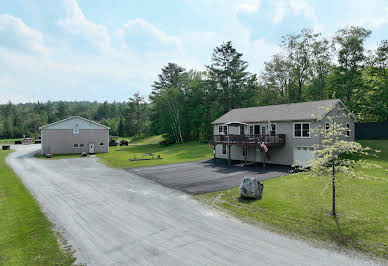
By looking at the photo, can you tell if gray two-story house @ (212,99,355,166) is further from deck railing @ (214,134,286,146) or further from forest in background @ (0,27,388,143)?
forest in background @ (0,27,388,143)

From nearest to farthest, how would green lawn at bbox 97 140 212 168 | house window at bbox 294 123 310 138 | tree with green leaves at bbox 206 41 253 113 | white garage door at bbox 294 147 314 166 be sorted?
1. white garage door at bbox 294 147 314 166
2. house window at bbox 294 123 310 138
3. green lawn at bbox 97 140 212 168
4. tree with green leaves at bbox 206 41 253 113

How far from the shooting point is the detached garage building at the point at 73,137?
36.1m

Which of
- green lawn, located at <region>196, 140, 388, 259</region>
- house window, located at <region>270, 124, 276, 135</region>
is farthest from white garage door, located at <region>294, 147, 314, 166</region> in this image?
green lawn, located at <region>196, 140, 388, 259</region>

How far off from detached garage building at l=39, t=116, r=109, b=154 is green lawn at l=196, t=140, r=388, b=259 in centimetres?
3099

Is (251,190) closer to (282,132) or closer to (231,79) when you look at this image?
(282,132)

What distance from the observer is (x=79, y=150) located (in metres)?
38.4

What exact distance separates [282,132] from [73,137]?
3237cm

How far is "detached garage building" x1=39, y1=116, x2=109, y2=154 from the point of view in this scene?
3615cm

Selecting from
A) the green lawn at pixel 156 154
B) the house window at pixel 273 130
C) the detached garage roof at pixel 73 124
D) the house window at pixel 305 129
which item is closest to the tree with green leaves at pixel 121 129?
the detached garage roof at pixel 73 124

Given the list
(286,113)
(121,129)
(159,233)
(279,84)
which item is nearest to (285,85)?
(279,84)

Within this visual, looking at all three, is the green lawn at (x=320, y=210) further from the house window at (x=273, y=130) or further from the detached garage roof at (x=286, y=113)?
the house window at (x=273, y=130)

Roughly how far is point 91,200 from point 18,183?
847 cm

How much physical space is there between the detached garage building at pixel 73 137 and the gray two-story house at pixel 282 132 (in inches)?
883

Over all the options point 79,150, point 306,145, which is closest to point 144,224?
point 306,145
